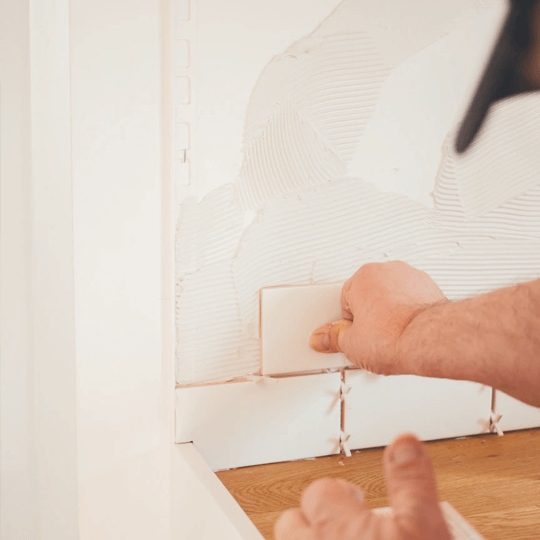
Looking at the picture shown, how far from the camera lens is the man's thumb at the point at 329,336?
0.88 meters

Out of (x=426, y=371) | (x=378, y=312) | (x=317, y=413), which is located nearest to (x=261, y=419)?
(x=317, y=413)

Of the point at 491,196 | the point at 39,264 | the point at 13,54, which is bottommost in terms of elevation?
the point at 39,264

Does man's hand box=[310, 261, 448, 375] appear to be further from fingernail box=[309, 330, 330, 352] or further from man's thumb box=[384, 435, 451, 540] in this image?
man's thumb box=[384, 435, 451, 540]

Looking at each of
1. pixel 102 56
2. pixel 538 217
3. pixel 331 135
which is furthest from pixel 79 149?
pixel 538 217

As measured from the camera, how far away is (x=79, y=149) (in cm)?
78

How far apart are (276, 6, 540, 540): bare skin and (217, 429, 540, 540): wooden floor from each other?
1.06ft

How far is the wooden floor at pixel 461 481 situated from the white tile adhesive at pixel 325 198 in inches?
6.4

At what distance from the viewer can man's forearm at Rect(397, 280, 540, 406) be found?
0.38 metres

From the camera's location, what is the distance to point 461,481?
862mm

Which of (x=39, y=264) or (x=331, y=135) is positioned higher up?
(x=331, y=135)

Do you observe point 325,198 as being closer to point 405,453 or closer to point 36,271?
point 36,271

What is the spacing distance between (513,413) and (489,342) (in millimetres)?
698

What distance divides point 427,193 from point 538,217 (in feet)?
0.70

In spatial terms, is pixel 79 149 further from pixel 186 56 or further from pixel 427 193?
pixel 427 193
